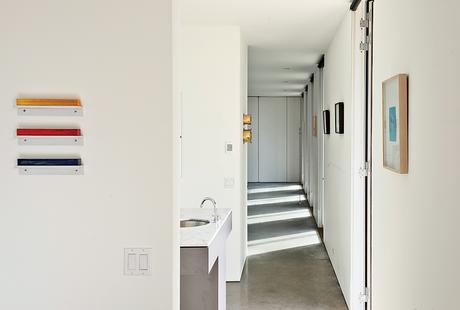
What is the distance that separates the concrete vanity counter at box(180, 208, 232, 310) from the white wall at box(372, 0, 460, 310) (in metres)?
1.04

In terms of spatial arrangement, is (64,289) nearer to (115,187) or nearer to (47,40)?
(115,187)

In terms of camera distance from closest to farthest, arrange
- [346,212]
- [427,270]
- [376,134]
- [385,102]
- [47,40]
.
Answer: [47,40] → [427,270] → [385,102] → [376,134] → [346,212]

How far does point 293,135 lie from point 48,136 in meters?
14.2

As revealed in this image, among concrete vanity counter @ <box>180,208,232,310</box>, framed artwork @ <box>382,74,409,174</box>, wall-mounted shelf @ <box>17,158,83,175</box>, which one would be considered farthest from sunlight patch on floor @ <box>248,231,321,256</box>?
wall-mounted shelf @ <box>17,158,83,175</box>

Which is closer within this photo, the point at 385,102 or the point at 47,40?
the point at 47,40

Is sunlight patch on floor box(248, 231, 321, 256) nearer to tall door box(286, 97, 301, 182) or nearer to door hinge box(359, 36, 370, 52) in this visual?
door hinge box(359, 36, 370, 52)

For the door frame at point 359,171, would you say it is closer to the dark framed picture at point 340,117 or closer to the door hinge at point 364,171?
the door hinge at point 364,171

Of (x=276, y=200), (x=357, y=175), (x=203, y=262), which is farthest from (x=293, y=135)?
(x=203, y=262)

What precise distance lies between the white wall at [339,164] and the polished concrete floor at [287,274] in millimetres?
188

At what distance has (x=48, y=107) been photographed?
2.07 metres

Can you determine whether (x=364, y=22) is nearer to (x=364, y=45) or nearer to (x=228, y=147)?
(x=364, y=45)

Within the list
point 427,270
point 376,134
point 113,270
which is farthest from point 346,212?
point 113,270

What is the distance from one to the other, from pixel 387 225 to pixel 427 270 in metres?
0.91

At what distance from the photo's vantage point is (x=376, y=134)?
3.49m
